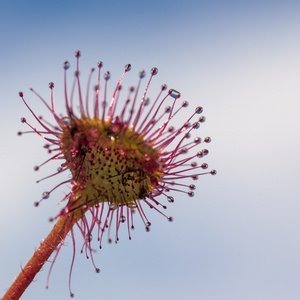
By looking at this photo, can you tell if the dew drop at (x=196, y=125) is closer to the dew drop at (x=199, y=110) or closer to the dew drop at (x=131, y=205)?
the dew drop at (x=199, y=110)

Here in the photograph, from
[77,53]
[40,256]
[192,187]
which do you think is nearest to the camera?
[77,53]

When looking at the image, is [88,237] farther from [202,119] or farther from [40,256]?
[202,119]

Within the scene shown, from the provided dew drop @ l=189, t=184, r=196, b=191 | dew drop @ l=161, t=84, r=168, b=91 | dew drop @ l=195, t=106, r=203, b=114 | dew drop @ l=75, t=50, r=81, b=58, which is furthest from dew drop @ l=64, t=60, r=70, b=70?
dew drop @ l=189, t=184, r=196, b=191

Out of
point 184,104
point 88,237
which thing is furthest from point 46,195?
point 184,104

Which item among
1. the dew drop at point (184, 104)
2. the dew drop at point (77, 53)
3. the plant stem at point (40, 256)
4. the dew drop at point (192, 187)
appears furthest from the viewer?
the dew drop at point (192, 187)

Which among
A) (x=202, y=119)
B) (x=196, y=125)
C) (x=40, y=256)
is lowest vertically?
(x=40, y=256)

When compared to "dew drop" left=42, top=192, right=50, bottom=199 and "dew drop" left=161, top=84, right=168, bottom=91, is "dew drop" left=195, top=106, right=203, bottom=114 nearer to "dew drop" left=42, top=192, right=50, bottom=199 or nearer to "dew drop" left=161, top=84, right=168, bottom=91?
"dew drop" left=161, top=84, right=168, bottom=91

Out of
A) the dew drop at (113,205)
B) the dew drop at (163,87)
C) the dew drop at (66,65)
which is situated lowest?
the dew drop at (113,205)

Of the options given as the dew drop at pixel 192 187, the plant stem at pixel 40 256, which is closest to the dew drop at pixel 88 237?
the plant stem at pixel 40 256

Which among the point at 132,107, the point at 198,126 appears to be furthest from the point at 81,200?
the point at 198,126

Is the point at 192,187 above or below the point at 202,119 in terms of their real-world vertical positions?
below
